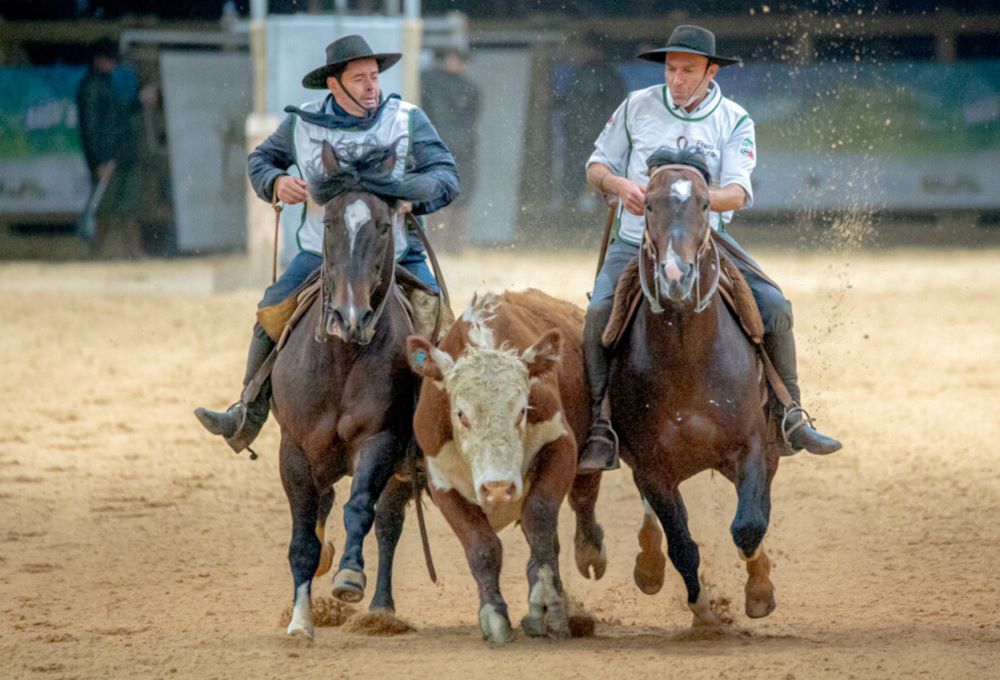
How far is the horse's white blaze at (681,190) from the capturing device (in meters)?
5.64

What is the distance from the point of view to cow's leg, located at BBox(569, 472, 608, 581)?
684 centimetres

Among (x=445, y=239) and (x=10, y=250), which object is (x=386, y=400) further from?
(x=10, y=250)

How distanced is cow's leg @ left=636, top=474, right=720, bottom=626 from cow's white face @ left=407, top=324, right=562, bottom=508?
2.24ft

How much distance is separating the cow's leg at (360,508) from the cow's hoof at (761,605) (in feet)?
5.06

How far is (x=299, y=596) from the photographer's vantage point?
5.95 meters

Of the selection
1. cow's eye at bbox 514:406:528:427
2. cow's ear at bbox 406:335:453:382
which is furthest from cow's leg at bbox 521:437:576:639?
cow's ear at bbox 406:335:453:382

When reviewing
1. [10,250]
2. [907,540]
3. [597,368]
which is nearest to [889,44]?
[10,250]

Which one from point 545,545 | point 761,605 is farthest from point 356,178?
point 761,605

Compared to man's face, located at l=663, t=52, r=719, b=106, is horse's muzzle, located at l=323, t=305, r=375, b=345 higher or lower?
lower

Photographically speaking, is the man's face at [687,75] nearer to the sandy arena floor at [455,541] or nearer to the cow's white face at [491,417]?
the cow's white face at [491,417]

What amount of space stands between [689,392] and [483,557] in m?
1.07

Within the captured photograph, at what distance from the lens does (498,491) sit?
5.34 metres

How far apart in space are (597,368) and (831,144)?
586 inches

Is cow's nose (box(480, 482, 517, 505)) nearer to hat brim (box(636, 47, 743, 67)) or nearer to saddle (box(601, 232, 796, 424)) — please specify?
saddle (box(601, 232, 796, 424))
